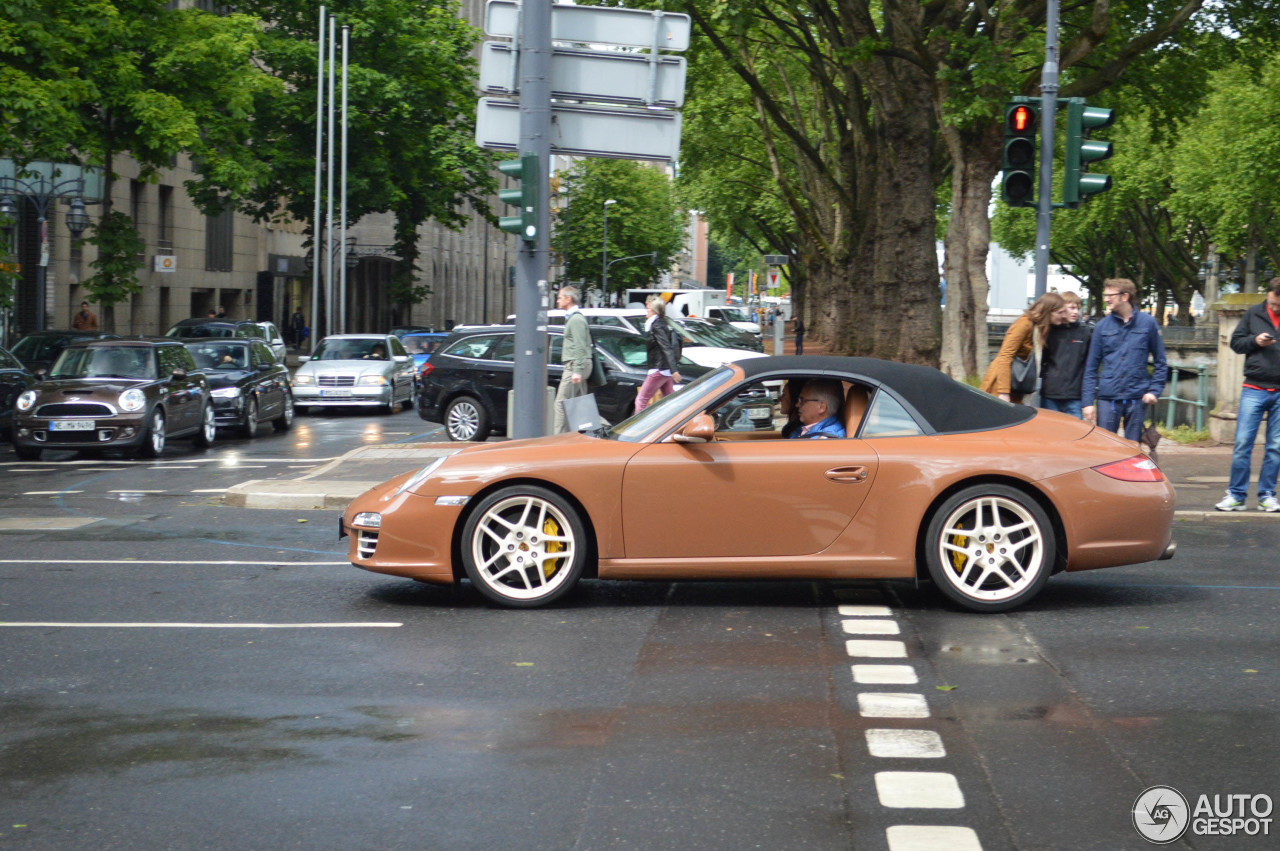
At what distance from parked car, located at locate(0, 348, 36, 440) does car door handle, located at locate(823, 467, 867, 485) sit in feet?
54.2

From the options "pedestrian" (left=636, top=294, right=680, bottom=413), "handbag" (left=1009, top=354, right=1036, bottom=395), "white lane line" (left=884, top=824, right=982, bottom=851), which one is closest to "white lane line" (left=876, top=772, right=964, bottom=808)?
"white lane line" (left=884, top=824, right=982, bottom=851)

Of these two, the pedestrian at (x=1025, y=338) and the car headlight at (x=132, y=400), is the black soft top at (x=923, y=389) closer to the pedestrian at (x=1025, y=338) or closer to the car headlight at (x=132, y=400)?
the pedestrian at (x=1025, y=338)

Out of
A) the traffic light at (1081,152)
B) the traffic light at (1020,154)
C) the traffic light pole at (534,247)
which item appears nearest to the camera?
the traffic light pole at (534,247)

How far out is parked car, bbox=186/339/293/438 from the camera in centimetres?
2383

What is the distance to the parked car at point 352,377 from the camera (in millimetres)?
29922

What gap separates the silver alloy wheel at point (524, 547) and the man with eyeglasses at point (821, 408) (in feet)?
4.51

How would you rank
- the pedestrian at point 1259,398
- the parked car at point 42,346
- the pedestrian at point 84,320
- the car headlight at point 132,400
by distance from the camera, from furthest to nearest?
the pedestrian at point 84,320
the parked car at point 42,346
the car headlight at point 132,400
the pedestrian at point 1259,398

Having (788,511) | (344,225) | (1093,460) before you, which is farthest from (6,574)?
(344,225)

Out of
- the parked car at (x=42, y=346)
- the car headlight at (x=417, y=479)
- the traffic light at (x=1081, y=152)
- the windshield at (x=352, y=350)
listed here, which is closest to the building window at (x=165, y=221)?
the windshield at (x=352, y=350)

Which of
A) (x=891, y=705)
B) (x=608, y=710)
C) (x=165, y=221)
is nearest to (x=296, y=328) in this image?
(x=165, y=221)

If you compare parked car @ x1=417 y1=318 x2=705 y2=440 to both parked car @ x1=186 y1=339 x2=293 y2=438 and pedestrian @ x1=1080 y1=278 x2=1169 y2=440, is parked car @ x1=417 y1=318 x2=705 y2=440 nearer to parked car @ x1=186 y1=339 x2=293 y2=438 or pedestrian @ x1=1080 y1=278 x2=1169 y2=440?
parked car @ x1=186 y1=339 x2=293 y2=438

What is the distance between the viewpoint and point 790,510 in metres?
8.16

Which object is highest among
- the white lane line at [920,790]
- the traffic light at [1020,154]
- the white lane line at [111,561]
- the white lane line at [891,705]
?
the traffic light at [1020,154]

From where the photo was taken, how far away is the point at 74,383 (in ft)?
65.8
